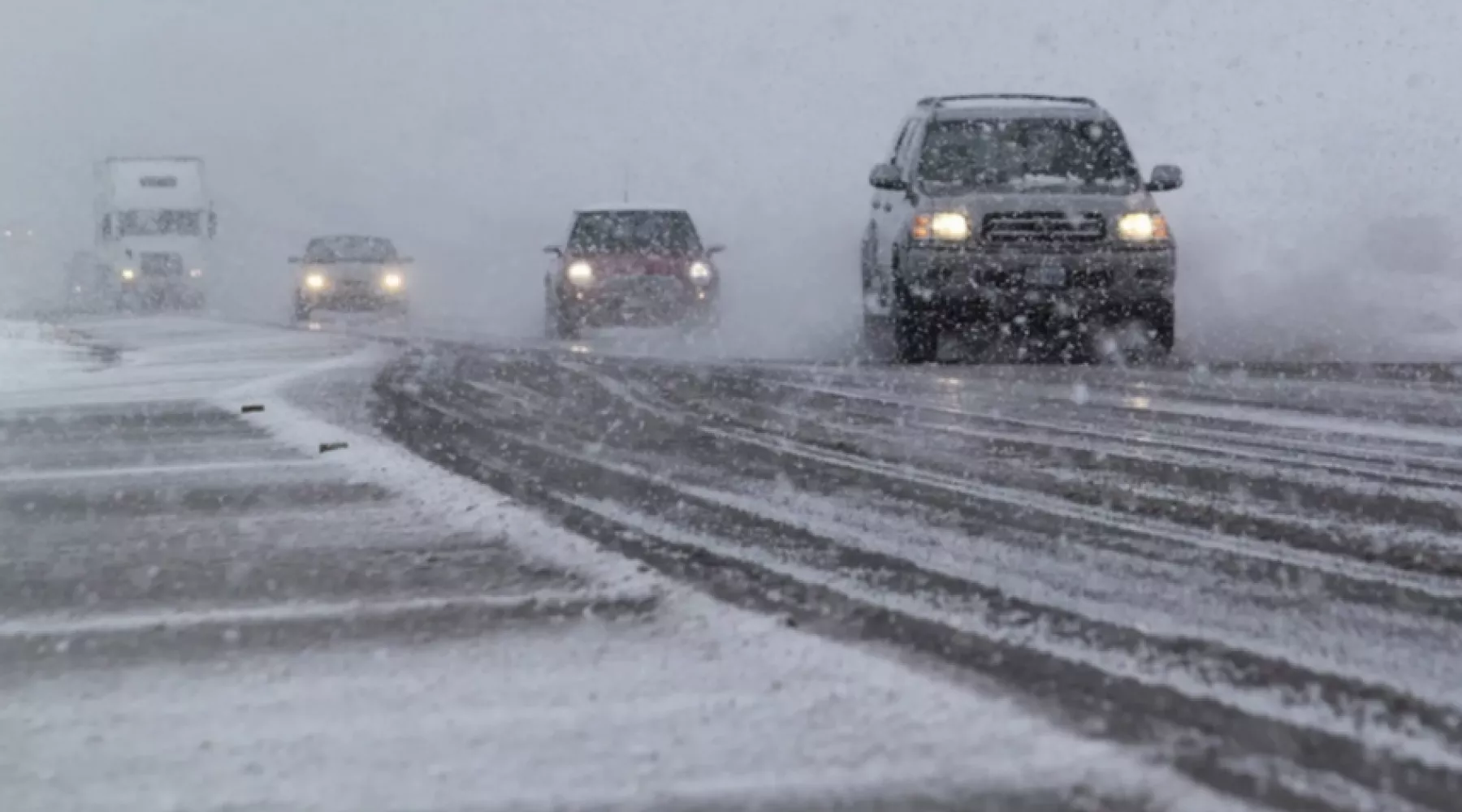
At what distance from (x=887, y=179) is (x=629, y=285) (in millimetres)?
5965

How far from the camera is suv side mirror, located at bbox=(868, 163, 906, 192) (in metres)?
14.0

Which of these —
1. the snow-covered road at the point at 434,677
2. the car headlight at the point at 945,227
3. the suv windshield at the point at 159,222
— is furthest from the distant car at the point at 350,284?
the snow-covered road at the point at 434,677

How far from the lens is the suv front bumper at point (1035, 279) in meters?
13.3

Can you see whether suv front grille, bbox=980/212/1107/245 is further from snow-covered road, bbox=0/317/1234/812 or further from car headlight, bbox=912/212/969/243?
snow-covered road, bbox=0/317/1234/812

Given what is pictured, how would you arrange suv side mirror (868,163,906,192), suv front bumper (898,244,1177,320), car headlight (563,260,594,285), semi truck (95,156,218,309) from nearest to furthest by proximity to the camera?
suv front bumper (898,244,1177,320), suv side mirror (868,163,906,192), car headlight (563,260,594,285), semi truck (95,156,218,309)

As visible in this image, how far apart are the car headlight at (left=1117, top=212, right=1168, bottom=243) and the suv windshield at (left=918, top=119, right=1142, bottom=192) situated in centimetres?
46

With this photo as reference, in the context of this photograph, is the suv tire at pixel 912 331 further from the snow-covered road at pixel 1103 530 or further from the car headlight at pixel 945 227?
the snow-covered road at pixel 1103 530

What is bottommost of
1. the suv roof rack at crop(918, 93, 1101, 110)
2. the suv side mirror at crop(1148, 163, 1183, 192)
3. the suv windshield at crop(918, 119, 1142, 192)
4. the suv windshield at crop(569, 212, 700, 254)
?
the suv windshield at crop(569, 212, 700, 254)

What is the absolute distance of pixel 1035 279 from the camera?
1330cm

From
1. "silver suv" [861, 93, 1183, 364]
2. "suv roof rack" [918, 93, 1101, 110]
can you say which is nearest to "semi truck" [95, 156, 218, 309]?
"suv roof rack" [918, 93, 1101, 110]

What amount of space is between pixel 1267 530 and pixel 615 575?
78.6 inches

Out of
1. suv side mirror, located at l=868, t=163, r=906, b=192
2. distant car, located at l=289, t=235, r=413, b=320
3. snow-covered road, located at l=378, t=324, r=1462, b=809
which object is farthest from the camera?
distant car, located at l=289, t=235, r=413, b=320

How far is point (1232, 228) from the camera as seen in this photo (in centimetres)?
2672

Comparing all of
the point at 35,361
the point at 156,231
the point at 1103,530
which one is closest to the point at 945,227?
the point at 1103,530
